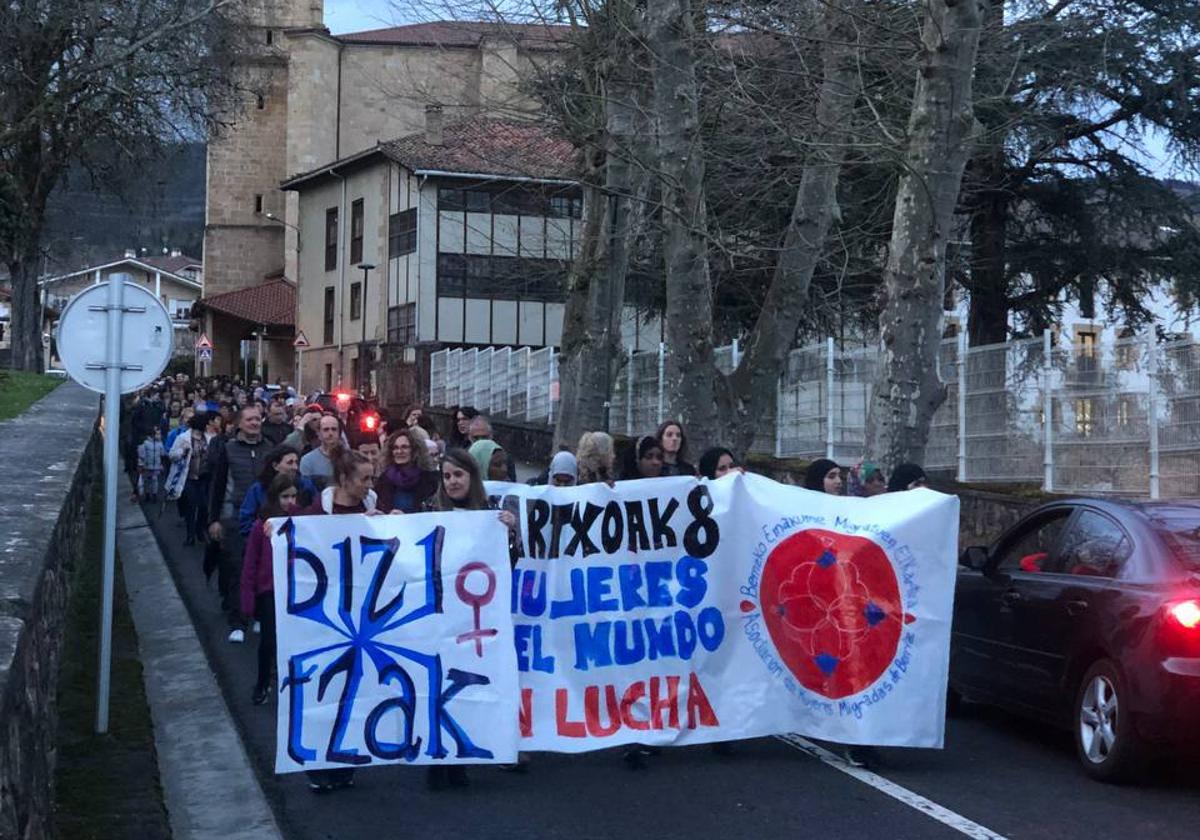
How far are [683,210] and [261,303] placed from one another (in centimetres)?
6132

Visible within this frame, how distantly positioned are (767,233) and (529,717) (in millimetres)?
20796

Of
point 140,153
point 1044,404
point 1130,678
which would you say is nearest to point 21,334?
point 140,153

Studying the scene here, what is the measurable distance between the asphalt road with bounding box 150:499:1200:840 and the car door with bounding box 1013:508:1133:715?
0.47m

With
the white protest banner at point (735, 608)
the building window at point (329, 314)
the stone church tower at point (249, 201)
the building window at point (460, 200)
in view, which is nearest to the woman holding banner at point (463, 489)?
the white protest banner at point (735, 608)

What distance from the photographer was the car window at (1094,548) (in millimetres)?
8680

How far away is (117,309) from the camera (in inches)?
371

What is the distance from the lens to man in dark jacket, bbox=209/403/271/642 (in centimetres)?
1345

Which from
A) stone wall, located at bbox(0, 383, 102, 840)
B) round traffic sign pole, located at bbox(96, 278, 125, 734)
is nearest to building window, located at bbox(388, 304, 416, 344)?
stone wall, located at bbox(0, 383, 102, 840)

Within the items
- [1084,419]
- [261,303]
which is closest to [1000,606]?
[1084,419]

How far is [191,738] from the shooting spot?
30.8 feet

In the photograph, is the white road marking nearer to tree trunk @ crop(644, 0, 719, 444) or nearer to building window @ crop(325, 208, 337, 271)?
tree trunk @ crop(644, 0, 719, 444)

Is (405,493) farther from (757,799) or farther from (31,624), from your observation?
(31,624)

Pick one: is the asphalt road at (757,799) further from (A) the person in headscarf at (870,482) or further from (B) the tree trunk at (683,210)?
(B) the tree trunk at (683,210)

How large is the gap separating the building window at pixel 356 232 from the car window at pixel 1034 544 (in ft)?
172
